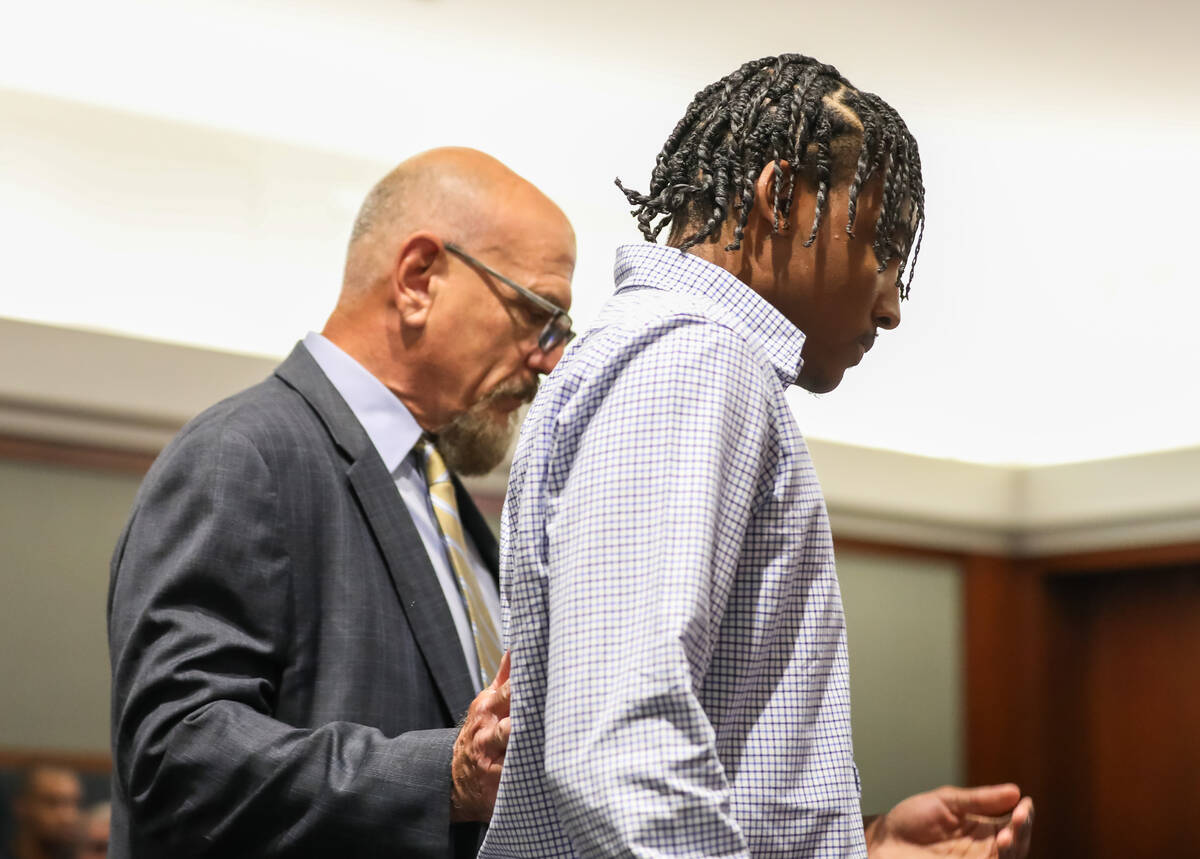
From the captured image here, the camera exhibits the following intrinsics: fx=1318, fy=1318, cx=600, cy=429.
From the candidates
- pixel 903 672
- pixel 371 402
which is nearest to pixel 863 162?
pixel 371 402

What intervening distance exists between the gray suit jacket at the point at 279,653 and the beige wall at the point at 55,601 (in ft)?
3.24

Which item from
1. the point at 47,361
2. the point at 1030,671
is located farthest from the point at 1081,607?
the point at 47,361

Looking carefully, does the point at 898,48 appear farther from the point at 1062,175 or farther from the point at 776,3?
the point at 1062,175

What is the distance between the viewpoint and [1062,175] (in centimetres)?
276

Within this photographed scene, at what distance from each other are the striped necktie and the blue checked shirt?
45cm

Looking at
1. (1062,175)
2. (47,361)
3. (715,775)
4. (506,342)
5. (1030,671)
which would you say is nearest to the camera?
(715,775)

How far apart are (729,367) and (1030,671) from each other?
2.67 m

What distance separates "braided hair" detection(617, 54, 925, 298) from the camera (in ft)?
3.21

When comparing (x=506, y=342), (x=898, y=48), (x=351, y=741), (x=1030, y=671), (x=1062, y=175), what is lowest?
(x=1030, y=671)

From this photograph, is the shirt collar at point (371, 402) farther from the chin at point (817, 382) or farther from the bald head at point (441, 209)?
the chin at point (817, 382)

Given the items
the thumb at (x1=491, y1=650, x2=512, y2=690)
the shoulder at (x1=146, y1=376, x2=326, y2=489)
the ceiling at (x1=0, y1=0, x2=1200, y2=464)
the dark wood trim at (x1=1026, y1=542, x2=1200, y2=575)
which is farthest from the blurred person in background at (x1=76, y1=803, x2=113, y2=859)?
the dark wood trim at (x1=1026, y1=542, x2=1200, y2=575)

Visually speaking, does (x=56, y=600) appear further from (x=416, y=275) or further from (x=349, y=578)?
(x=349, y=578)

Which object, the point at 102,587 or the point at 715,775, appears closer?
the point at 715,775

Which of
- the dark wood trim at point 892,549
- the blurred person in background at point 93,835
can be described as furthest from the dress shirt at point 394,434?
the dark wood trim at point 892,549
